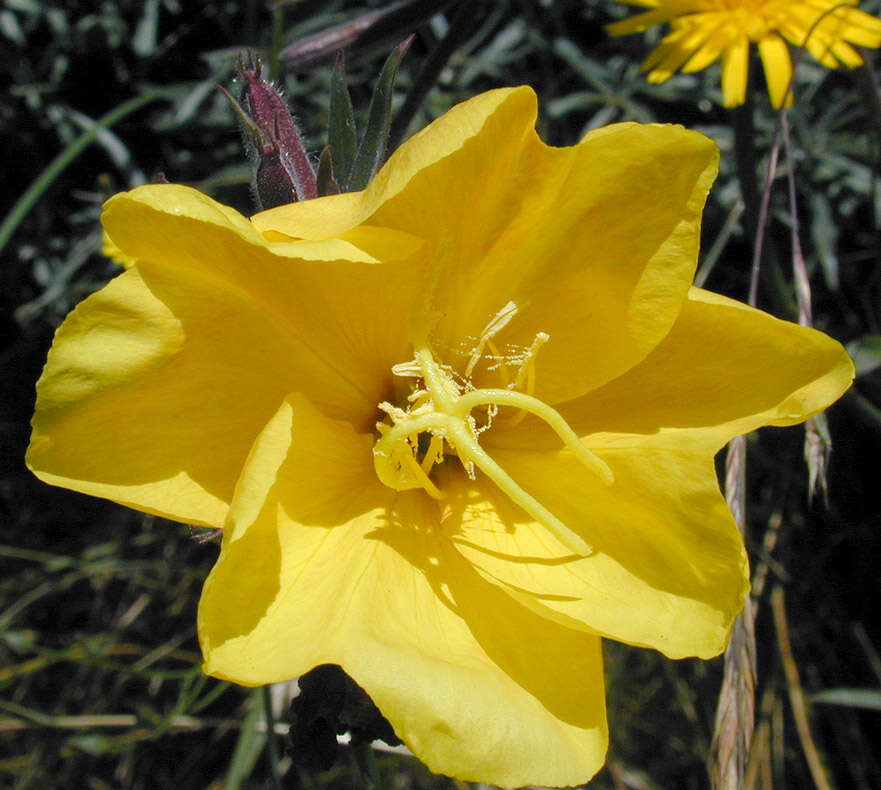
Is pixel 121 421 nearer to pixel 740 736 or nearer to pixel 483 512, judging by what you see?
pixel 483 512

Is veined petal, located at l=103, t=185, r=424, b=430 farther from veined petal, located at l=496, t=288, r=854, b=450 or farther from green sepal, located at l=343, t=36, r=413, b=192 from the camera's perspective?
veined petal, located at l=496, t=288, r=854, b=450

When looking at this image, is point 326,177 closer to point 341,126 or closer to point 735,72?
point 341,126

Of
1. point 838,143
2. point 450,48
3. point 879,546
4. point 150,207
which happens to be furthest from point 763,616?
point 150,207

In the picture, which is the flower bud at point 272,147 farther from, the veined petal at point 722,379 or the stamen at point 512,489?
the veined petal at point 722,379

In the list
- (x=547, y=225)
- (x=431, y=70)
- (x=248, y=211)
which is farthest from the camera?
(x=248, y=211)

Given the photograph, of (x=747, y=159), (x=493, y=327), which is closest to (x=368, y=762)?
(x=493, y=327)

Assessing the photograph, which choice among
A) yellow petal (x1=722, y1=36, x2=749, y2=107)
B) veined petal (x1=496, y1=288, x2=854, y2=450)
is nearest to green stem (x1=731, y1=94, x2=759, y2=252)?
yellow petal (x1=722, y1=36, x2=749, y2=107)
